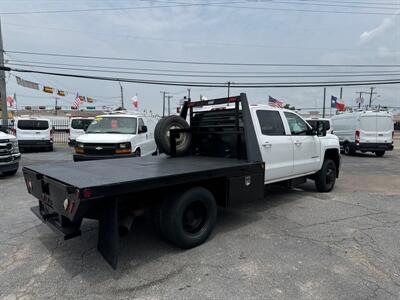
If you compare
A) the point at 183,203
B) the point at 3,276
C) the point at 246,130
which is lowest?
the point at 3,276

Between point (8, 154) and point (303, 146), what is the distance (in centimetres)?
834

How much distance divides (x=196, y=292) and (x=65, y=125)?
Result: 133 feet

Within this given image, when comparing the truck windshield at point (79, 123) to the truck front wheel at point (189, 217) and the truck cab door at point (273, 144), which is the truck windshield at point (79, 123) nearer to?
the truck cab door at point (273, 144)

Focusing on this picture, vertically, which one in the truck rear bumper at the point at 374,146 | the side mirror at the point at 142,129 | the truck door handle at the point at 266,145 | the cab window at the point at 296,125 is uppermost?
the cab window at the point at 296,125

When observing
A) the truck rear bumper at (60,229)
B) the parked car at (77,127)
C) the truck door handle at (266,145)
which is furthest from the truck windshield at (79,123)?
the truck rear bumper at (60,229)

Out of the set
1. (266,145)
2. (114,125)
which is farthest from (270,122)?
(114,125)

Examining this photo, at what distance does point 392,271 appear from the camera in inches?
143

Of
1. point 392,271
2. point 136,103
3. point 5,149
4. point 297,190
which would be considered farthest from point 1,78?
point 392,271

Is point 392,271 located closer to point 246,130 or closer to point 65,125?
point 246,130

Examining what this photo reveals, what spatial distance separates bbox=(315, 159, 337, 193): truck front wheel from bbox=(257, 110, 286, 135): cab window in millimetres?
2008

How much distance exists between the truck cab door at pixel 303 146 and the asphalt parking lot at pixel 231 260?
100 cm

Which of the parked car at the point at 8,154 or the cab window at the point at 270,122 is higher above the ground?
the cab window at the point at 270,122

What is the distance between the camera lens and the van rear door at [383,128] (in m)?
16.8

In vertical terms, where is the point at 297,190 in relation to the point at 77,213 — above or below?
below
